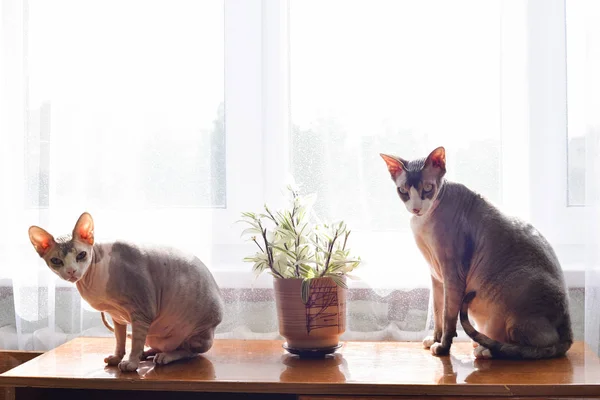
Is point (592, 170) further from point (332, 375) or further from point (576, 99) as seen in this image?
point (332, 375)

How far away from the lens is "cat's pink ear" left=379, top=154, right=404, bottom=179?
149 cm

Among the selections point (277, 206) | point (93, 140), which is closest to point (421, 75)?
point (277, 206)

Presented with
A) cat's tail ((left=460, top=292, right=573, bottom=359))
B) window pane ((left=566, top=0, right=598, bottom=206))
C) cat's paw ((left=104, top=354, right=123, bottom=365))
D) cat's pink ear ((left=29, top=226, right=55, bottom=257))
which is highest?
window pane ((left=566, top=0, right=598, bottom=206))

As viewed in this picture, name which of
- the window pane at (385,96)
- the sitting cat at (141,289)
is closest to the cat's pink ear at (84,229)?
the sitting cat at (141,289)

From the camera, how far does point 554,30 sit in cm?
174

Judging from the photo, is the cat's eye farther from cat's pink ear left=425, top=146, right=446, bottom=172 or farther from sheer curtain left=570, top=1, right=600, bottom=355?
sheer curtain left=570, top=1, right=600, bottom=355

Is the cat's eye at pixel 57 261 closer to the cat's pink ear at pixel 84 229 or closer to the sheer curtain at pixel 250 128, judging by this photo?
the cat's pink ear at pixel 84 229

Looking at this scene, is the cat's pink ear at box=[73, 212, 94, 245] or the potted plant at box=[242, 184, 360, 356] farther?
the potted plant at box=[242, 184, 360, 356]

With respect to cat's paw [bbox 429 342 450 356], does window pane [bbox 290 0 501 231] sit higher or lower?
higher

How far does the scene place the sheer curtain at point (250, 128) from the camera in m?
1.75

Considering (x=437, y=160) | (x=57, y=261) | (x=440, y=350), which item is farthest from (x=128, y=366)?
(x=437, y=160)

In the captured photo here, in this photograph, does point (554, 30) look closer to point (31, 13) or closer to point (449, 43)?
point (449, 43)

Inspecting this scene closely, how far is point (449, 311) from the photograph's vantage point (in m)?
1.49

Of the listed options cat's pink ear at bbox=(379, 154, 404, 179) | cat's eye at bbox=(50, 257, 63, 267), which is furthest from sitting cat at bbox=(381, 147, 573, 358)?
cat's eye at bbox=(50, 257, 63, 267)
